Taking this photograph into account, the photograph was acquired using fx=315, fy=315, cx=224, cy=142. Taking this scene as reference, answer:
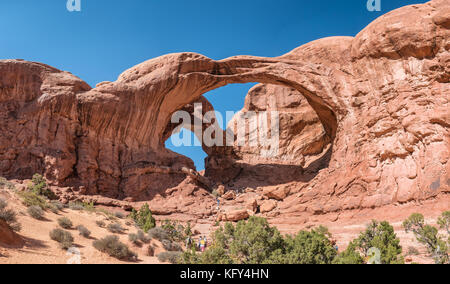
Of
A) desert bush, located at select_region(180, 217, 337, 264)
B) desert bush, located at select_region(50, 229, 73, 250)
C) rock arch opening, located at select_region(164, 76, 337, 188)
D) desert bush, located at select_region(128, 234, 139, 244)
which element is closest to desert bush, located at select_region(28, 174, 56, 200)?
desert bush, located at select_region(128, 234, 139, 244)

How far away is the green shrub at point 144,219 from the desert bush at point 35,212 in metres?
5.23

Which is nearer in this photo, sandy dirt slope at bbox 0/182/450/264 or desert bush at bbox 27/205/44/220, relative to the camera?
sandy dirt slope at bbox 0/182/450/264

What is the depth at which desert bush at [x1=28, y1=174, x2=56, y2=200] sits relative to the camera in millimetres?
17184

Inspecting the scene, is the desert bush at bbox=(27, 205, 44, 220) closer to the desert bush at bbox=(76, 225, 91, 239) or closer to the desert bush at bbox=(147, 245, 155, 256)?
the desert bush at bbox=(76, 225, 91, 239)

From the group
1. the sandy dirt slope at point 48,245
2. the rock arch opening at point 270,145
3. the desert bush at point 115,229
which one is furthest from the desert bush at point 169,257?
the rock arch opening at point 270,145

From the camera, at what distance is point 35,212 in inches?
496

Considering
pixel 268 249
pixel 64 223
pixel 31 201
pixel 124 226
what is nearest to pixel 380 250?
pixel 268 249

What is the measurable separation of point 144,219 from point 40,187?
5.90 m

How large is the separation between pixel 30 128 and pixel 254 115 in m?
21.6

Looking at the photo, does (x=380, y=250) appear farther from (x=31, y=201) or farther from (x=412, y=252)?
Result: (x=31, y=201)

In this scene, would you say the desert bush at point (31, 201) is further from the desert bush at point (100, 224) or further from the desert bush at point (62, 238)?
the desert bush at point (62, 238)

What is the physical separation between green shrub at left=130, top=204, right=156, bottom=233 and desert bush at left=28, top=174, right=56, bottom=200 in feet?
15.3

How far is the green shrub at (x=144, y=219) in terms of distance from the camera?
1686 centimetres
